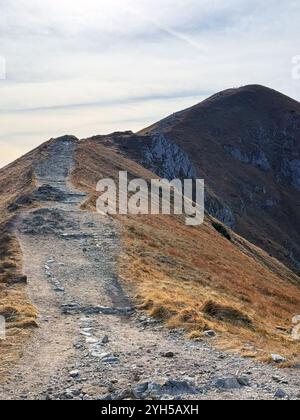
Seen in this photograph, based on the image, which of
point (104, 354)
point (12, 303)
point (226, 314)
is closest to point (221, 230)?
point (226, 314)

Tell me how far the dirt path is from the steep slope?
72.5 meters

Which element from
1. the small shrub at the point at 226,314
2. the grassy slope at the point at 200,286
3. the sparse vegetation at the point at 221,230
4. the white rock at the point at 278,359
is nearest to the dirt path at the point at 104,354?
the white rock at the point at 278,359

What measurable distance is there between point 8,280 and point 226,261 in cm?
2194

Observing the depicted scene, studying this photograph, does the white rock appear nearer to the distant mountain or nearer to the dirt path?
the dirt path

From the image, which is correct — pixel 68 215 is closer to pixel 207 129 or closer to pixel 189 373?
pixel 189 373

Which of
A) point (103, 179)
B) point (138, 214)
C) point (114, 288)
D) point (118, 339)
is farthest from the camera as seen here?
point (103, 179)

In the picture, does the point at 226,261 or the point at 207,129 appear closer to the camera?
the point at 226,261

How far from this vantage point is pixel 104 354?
1503cm

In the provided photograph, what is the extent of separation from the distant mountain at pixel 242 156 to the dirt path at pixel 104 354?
73.0 metres

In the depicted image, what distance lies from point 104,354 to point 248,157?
5368 inches

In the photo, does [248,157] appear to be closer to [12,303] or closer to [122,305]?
[122,305]

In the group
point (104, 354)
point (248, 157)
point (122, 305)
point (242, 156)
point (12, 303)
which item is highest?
point (242, 156)

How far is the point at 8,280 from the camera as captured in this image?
24156 mm
